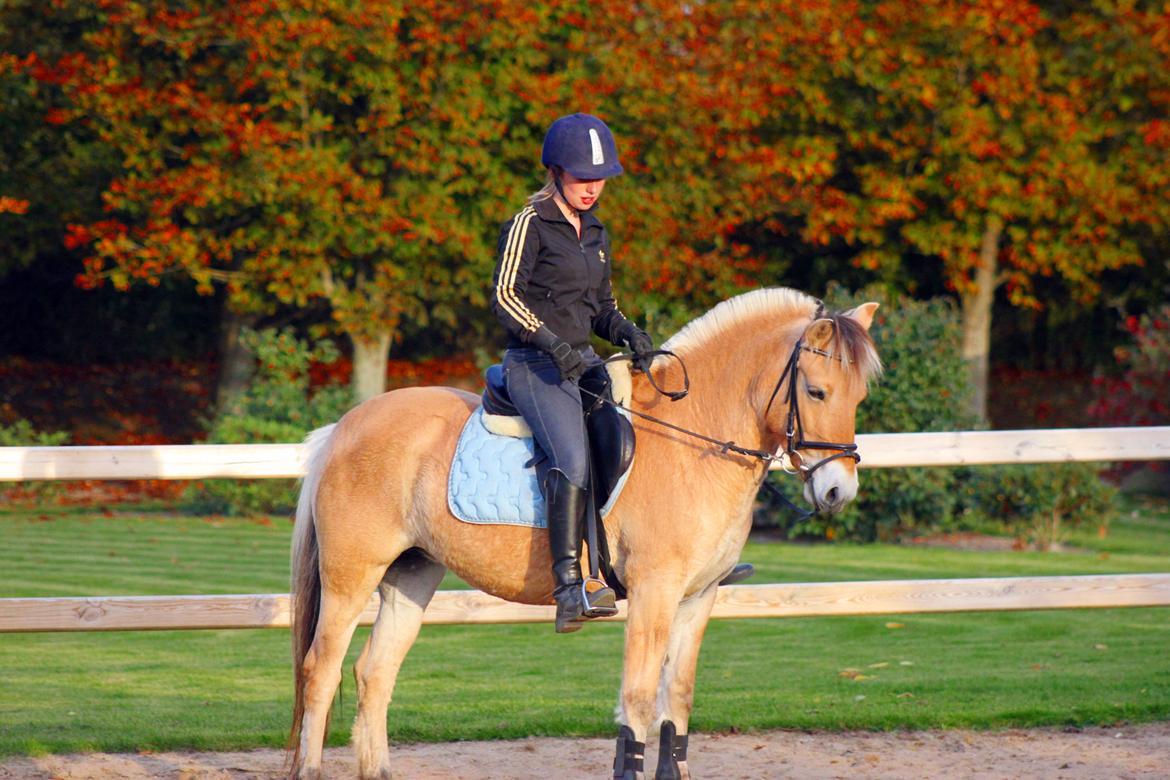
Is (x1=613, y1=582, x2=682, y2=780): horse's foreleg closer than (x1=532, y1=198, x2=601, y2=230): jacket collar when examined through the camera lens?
Yes

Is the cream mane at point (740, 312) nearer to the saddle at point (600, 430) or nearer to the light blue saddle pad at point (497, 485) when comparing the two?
the saddle at point (600, 430)

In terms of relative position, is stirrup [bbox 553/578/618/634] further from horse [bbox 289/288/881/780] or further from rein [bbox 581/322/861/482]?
rein [bbox 581/322/861/482]

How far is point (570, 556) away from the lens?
5336 millimetres

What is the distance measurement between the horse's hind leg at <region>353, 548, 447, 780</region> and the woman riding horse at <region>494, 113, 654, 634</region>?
942mm

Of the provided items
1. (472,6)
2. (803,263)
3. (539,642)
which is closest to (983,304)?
(803,263)

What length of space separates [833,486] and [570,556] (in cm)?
105

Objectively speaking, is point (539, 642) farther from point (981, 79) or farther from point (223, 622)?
point (981, 79)

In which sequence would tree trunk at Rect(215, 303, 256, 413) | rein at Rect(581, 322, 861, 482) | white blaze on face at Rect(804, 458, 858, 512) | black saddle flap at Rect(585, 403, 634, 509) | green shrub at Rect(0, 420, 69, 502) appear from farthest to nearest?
1. tree trunk at Rect(215, 303, 256, 413)
2. green shrub at Rect(0, 420, 69, 502)
3. black saddle flap at Rect(585, 403, 634, 509)
4. rein at Rect(581, 322, 861, 482)
5. white blaze on face at Rect(804, 458, 858, 512)

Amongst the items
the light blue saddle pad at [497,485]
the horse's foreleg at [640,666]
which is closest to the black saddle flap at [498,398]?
→ the light blue saddle pad at [497,485]

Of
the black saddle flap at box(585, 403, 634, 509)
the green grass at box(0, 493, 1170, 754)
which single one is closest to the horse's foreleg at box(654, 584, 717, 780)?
the black saddle flap at box(585, 403, 634, 509)

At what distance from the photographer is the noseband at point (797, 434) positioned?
5.16 meters

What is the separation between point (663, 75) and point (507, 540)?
42.6 feet

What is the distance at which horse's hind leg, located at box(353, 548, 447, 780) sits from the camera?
5.96 m

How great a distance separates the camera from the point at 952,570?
12312 mm
